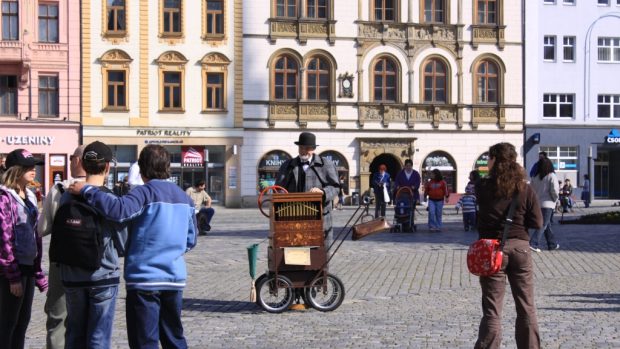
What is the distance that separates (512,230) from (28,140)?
3748 centimetres

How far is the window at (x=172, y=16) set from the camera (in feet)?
145

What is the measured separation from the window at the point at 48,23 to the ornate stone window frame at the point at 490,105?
19.8 metres

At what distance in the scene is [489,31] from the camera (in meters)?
48.0

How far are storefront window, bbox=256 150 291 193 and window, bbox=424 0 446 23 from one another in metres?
9.71

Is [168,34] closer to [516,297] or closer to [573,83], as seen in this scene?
[573,83]

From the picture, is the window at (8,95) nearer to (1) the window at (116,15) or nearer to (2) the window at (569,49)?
(1) the window at (116,15)

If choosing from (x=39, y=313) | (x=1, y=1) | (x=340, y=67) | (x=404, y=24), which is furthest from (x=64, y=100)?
(x=39, y=313)

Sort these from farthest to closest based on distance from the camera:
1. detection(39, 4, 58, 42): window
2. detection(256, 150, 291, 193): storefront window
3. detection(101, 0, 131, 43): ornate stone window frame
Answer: detection(256, 150, 291, 193): storefront window
detection(101, 0, 131, 43): ornate stone window frame
detection(39, 4, 58, 42): window

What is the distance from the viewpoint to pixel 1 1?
42000mm

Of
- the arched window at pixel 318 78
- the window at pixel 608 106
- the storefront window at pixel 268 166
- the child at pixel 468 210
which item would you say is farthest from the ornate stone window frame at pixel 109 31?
the window at pixel 608 106

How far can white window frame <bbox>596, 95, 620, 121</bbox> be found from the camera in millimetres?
49884

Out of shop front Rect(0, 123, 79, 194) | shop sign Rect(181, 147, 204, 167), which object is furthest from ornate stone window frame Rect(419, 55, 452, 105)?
shop front Rect(0, 123, 79, 194)

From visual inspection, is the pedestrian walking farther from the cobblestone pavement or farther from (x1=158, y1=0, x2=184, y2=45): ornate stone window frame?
(x1=158, y1=0, x2=184, y2=45): ornate stone window frame

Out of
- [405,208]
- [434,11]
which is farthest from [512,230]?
[434,11]
